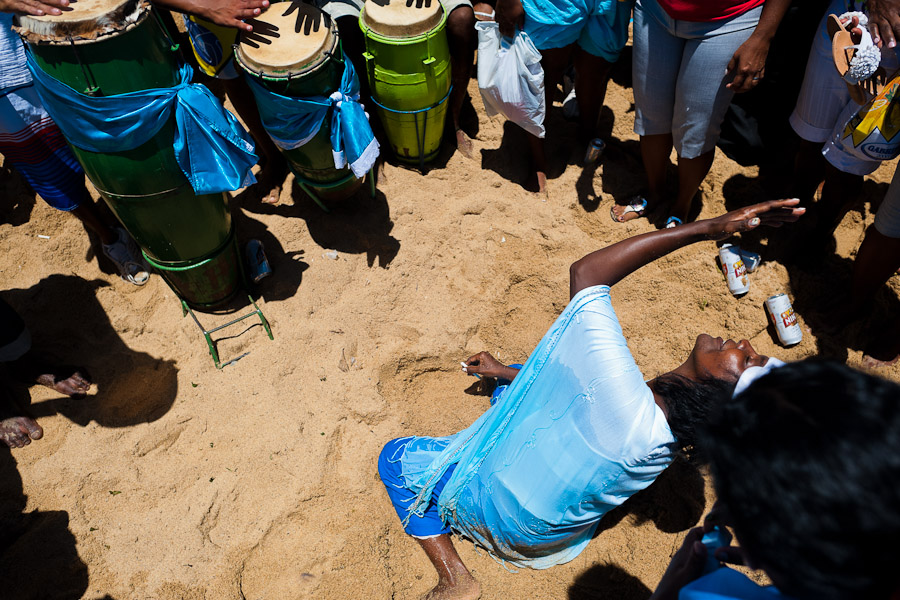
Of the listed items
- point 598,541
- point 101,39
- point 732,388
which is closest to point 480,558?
point 598,541

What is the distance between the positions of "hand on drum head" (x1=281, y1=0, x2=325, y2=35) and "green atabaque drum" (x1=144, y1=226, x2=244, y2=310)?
101 cm

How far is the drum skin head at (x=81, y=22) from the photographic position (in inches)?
78.9

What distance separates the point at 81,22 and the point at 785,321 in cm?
315

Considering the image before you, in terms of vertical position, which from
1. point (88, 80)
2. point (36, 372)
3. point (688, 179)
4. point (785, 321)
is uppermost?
point (88, 80)

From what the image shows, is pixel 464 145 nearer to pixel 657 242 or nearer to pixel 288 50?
pixel 288 50

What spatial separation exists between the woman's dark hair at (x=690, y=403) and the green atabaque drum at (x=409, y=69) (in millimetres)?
2119

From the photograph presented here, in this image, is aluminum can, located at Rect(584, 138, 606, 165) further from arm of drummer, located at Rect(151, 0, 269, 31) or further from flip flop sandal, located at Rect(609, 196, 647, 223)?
arm of drummer, located at Rect(151, 0, 269, 31)

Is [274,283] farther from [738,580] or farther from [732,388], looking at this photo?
[738,580]

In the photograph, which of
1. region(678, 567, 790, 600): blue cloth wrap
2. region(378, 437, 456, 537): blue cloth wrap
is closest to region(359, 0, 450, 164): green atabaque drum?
region(378, 437, 456, 537): blue cloth wrap

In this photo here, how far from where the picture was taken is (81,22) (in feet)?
6.57

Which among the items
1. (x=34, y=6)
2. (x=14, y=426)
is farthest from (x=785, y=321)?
(x=14, y=426)

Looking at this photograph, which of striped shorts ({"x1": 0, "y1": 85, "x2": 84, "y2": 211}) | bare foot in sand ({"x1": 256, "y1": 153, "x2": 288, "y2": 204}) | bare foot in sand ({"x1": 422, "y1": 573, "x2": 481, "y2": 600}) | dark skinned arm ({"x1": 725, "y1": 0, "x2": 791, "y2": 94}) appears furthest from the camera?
bare foot in sand ({"x1": 256, "y1": 153, "x2": 288, "y2": 204})

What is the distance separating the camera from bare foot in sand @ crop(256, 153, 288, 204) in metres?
3.44

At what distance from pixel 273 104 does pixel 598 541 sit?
2321 mm
